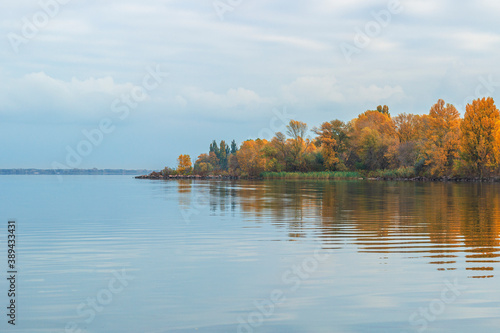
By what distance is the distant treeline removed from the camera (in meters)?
61.5

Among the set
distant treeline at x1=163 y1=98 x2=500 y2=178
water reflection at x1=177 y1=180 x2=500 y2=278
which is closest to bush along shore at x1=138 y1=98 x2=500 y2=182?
distant treeline at x1=163 y1=98 x2=500 y2=178

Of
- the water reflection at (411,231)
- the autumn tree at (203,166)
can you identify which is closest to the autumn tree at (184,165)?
the autumn tree at (203,166)

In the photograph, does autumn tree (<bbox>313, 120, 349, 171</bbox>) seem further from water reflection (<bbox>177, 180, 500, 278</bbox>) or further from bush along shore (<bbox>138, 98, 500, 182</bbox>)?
water reflection (<bbox>177, 180, 500, 278</bbox>)

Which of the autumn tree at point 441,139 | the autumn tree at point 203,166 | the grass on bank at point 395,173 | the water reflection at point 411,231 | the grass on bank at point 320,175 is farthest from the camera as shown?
A: the autumn tree at point 203,166

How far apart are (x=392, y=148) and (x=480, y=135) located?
20183mm

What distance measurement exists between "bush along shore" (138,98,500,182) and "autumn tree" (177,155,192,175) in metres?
3.42

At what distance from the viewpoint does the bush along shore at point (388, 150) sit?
202 ft

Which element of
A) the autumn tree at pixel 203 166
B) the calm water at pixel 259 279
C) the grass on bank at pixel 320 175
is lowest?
the calm water at pixel 259 279

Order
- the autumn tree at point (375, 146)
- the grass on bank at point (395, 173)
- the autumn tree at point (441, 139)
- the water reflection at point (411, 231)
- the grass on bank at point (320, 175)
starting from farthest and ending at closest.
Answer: the grass on bank at point (320, 175) < the autumn tree at point (375, 146) < the grass on bank at point (395, 173) < the autumn tree at point (441, 139) < the water reflection at point (411, 231)

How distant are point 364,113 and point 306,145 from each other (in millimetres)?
17940

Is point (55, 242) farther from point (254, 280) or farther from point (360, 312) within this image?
point (360, 312)

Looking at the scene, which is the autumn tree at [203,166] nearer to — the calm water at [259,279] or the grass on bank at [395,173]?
the grass on bank at [395,173]

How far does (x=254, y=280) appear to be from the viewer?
7473mm

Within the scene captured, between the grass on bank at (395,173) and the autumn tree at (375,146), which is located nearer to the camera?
the grass on bank at (395,173)
